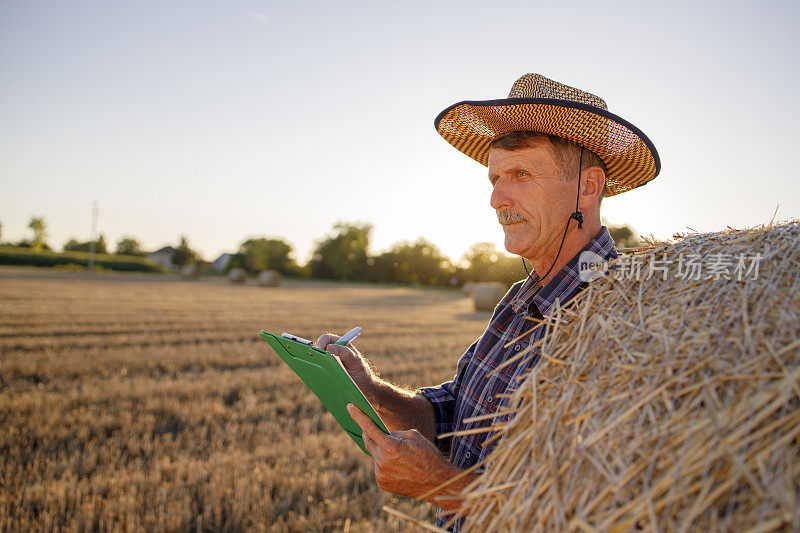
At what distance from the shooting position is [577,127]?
1979mm

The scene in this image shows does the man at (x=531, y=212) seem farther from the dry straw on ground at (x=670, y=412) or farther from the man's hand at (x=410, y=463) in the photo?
the dry straw on ground at (x=670, y=412)

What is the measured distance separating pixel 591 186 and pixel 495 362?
88cm

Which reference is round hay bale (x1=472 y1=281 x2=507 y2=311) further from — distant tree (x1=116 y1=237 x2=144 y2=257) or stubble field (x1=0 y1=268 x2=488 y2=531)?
distant tree (x1=116 y1=237 x2=144 y2=257)

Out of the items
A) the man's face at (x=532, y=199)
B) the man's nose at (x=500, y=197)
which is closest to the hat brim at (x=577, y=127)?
the man's face at (x=532, y=199)

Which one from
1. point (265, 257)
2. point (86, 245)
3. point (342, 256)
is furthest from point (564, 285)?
point (86, 245)

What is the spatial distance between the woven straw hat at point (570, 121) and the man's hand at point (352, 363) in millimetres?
1217

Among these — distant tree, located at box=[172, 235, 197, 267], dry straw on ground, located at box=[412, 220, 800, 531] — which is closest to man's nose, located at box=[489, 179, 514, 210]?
dry straw on ground, located at box=[412, 220, 800, 531]

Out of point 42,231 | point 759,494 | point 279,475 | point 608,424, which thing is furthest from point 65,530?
point 42,231

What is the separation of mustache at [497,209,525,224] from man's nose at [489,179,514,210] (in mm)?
22

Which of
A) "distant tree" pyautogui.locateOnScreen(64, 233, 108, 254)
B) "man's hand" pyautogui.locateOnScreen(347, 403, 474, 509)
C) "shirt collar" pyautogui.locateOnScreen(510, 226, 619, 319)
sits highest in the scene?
"distant tree" pyautogui.locateOnScreen(64, 233, 108, 254)

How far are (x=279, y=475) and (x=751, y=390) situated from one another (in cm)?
367

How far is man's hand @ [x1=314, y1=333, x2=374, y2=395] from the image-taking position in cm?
221

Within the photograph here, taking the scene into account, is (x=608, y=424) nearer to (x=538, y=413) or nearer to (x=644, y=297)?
(x=538, y=413)

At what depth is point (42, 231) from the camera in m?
82.4
